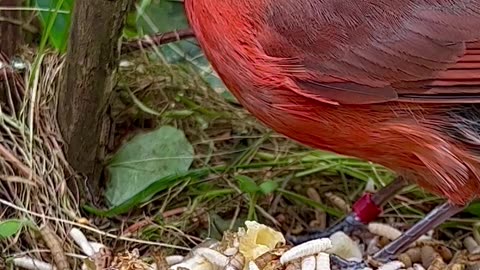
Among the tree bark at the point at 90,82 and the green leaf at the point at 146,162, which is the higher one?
the tree bark at the point at 90,82

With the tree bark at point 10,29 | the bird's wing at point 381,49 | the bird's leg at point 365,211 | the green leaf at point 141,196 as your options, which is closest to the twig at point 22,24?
the tree bark at point 10,29

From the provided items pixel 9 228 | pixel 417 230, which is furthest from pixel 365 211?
pixel 9 228

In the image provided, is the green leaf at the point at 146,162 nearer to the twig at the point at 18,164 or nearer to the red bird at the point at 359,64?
the twig at the point at 18,164

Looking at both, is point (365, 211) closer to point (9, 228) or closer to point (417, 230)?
point (417, 230)

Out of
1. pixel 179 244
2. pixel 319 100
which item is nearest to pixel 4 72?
pixel 179 244

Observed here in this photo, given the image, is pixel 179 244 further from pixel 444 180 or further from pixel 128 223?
pixel 444 180

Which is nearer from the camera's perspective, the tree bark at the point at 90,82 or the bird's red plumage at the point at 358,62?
the bird's red plumage at the point at 358,62
